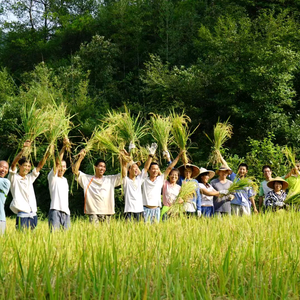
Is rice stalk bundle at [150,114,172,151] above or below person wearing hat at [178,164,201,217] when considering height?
above

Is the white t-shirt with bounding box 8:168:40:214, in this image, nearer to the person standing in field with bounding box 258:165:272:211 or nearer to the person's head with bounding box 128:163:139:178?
the person's head with bounding box 128:163:139:178

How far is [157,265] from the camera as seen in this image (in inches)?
141

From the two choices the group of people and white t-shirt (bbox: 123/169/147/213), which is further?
white t-shirt (bbox: 123/169/147/213)

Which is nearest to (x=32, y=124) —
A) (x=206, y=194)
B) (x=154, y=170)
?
(x=154, y=170)

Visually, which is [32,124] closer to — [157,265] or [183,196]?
[183,196]

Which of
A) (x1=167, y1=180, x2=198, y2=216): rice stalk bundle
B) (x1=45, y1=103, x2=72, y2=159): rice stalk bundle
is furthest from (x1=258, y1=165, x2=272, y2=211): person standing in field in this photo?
(x1=45, y1=103, x2=72, y2=159): rice stalk bundle

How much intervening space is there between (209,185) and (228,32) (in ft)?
40.5

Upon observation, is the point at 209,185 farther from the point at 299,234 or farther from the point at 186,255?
the point at 186,255

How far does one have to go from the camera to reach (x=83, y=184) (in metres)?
6.95

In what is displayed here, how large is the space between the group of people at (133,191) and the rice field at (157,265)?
2.92 ft

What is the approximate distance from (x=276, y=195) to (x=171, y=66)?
1781 cm

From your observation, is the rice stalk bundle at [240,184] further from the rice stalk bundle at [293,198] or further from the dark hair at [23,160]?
the dark hair at [23,160]

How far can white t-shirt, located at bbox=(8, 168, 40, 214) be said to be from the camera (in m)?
6.28

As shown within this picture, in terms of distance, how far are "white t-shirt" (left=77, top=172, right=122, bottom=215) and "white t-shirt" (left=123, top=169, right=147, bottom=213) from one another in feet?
0.72
